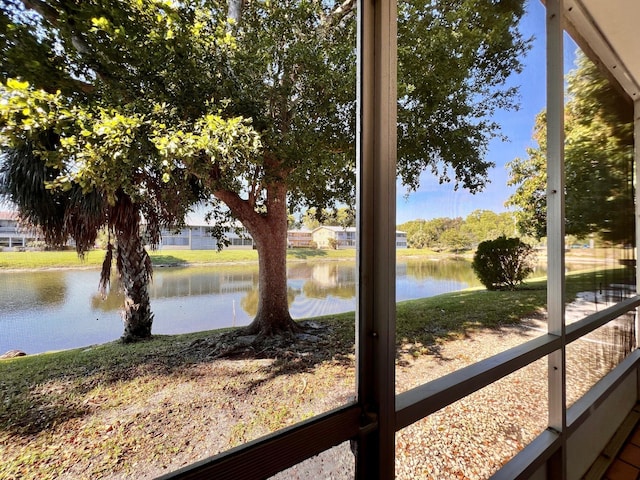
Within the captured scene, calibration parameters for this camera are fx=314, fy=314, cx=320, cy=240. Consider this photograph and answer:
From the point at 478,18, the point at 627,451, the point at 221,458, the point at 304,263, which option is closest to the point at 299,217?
the point at 304,263

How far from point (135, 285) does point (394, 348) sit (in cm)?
60

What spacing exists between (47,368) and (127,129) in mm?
587

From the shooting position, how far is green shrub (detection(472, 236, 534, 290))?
56.8 inches

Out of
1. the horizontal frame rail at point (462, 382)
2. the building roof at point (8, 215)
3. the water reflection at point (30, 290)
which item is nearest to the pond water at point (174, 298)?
the water reflection at point (30, 290)

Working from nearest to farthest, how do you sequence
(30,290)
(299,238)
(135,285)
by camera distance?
(30,290), (135,285), (299,238)

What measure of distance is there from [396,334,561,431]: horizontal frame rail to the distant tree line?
415mm

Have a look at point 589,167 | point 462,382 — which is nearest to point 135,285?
point 462,382

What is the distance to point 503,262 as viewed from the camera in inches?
60.8

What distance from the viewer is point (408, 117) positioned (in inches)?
48.1

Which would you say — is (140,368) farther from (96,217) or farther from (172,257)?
(96,217)

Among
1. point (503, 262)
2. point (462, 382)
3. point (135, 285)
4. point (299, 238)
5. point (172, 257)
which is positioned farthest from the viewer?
point (503, 262)

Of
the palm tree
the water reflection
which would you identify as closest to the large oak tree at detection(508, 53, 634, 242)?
the palm tree

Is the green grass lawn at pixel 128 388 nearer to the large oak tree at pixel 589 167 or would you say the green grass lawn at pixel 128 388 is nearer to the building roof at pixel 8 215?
the building roof at pixel 8 215

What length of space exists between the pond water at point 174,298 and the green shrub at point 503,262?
14.0 inches
